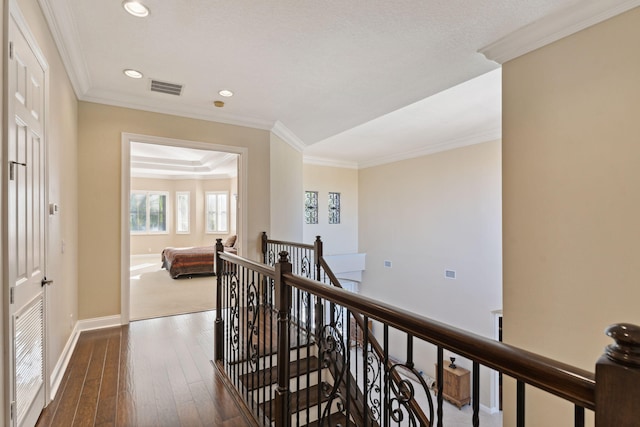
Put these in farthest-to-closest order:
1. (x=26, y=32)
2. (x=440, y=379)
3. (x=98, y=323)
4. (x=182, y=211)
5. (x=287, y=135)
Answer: (x=182, y=211) → (x=287, y=135) → (x=98, y=323) → (x=26, y=32) → (x=440, y=379)

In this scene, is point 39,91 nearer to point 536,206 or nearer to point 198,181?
point 536,206

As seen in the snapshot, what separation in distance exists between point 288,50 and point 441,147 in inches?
190

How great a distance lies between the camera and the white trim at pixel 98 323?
3370 millimetres

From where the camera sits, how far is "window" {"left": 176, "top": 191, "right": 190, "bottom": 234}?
33.7 ft

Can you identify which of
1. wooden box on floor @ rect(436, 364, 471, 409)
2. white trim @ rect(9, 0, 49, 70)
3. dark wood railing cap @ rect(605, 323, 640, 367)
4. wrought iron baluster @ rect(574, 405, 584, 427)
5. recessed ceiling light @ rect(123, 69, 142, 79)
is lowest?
wooden box on floor @ rect(436, 364, 471, 409)

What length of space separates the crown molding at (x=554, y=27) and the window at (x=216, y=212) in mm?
8999

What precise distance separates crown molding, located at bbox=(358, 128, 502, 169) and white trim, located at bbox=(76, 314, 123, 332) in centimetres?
627

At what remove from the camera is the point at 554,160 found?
2.15 metres

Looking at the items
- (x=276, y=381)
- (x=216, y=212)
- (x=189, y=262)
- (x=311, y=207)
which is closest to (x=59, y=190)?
(x=276, y=381)

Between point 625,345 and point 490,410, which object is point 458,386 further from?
point 625,345

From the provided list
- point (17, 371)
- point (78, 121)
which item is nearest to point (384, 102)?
point (78, 121)

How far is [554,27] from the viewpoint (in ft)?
6.92

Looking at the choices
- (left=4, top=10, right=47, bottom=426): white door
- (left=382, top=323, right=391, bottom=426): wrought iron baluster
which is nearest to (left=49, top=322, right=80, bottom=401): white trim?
(left=4, top=10, right=47, bottom=426): white door

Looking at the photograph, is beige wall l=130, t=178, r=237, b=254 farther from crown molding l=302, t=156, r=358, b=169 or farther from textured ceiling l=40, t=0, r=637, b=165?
textured ceiling l=40, t=0, r=637, b=165
